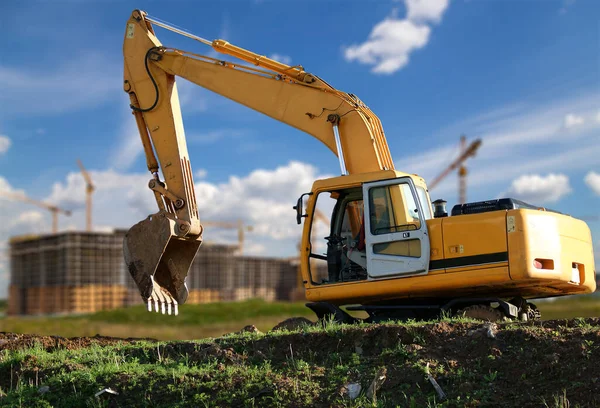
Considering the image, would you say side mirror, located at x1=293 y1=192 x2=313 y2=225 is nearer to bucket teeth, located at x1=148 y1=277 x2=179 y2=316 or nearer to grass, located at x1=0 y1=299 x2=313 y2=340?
bucket teeth, located at x1=148 y1=277 x2=179 y2=316

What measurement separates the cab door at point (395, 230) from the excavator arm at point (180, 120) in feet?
3.74

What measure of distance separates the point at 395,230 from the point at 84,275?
4041cm

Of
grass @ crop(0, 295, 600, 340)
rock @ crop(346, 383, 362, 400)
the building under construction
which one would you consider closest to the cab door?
rock @ crop(346, 383, 362, 400)

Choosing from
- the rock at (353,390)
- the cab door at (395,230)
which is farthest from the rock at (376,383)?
the cab door at (395,230)

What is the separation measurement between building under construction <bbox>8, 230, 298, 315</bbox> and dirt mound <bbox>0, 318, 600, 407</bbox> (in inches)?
1348

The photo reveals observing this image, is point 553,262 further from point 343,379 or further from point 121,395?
point 121,395

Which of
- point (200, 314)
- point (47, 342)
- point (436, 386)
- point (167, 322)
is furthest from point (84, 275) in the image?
point (436, 386)

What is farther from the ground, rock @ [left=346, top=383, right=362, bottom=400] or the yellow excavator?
the yellow excavator

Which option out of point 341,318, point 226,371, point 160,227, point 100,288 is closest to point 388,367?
point 226,371

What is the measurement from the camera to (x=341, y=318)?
9.92m

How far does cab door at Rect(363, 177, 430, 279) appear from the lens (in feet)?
30.3

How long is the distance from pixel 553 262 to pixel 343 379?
4.21 m

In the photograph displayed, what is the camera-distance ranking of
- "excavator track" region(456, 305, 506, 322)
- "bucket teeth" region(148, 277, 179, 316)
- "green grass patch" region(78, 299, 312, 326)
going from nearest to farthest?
"excavator track" region(456, 305, 506, 322) → "bucket teeth" region(148, 277, 179, 316) → "green grass patch" region(78, 299, 312, 326)

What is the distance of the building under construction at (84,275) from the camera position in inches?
1813
